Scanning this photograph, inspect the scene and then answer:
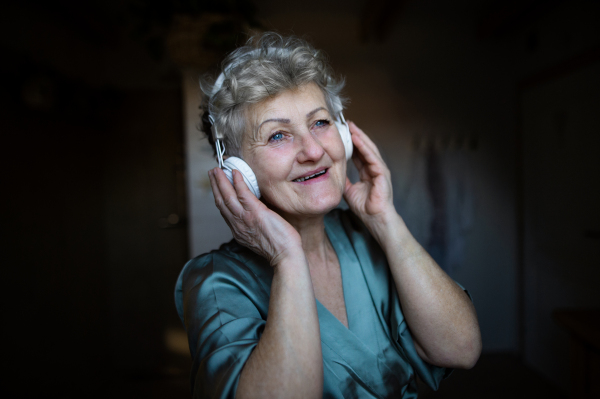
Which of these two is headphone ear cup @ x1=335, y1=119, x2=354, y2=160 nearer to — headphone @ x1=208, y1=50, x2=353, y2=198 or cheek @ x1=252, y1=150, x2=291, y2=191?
headphone @ x1=208, y1=50, x2=353, y2=198

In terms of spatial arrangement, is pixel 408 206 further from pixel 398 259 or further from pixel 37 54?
pixel 37 54

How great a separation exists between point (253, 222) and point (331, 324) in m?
0.34

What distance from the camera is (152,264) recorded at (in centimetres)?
340

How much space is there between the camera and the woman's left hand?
1034 mm

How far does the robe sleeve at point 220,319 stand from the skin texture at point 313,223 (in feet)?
0.27

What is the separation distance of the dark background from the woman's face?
1.43 meters

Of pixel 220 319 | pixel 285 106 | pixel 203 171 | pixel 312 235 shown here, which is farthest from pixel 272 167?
pixel 203 171

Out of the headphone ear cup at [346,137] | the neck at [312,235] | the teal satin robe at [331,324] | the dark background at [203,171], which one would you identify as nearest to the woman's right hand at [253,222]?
the teal satin robe at [331,324]

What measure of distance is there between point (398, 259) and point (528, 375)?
2721mm

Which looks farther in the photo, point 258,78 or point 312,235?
point 312,235

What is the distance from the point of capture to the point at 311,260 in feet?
3.64

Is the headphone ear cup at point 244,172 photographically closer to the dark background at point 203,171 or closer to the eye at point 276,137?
the eye at point 276,137

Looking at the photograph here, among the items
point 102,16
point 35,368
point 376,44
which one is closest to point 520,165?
point 376,44

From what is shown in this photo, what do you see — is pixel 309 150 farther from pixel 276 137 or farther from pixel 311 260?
pixel 311 260
